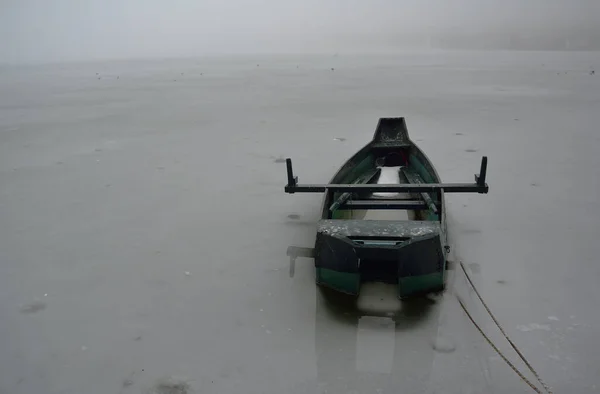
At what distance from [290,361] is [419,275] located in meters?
1.01

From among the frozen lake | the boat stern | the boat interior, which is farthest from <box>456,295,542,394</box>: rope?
the boat interior

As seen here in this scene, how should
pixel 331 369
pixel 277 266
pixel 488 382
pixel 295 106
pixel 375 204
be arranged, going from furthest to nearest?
1. pixel 295 106
2. pixel 375 204
3. pixel 277 266
4. pixel 331 369
5. pixel 488 382

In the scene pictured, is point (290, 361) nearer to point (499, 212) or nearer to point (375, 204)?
point (375, 204)

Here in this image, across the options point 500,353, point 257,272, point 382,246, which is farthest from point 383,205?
point 500,353

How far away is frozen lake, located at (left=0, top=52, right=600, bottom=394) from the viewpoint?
2547 mm

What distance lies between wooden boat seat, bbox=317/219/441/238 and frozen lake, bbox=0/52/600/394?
0.46 meters

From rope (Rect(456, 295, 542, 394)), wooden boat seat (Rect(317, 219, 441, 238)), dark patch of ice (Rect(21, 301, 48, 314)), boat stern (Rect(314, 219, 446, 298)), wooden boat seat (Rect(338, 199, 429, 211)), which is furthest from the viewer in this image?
wooden boat seat (Rect(338, 199, 429, 211))

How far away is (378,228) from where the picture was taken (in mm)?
3145

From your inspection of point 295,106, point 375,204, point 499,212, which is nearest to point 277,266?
point 375,204

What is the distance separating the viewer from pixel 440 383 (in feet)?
7.87

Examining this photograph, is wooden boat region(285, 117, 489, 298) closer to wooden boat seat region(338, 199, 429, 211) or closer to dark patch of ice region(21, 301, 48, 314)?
wooden boat seat region(338, 199, 429, 211)

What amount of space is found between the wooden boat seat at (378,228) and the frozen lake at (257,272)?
46cm

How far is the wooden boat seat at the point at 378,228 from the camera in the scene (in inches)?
119

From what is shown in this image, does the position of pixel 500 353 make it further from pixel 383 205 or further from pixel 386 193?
pixel 386 193
